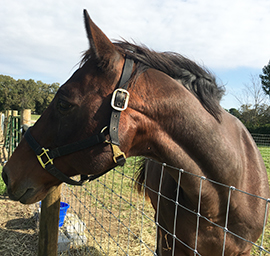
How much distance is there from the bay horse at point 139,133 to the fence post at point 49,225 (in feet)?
3.25

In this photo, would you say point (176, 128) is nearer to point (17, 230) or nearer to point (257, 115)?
point (17, 230)

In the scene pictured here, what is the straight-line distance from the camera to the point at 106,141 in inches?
52.7

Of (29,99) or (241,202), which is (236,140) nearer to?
(241,202)

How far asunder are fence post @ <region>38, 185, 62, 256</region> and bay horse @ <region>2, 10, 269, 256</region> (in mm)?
991

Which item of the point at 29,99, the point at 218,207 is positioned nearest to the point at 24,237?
the point at 218,207

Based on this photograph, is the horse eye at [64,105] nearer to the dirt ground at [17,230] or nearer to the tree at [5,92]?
the dirt ground at [17,230]

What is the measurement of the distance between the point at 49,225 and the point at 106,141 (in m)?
1.69

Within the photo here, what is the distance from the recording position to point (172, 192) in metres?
1.82

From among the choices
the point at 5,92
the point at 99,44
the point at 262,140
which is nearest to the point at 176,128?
the point at 99,44

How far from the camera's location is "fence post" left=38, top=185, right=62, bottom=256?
2.41m

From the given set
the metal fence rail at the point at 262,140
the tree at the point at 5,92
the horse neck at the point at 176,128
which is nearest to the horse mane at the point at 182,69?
the horse neck at the point at 176,128

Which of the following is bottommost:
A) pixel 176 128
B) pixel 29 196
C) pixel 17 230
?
pixel 17 230

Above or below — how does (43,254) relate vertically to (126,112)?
below

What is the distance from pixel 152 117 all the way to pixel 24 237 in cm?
331
